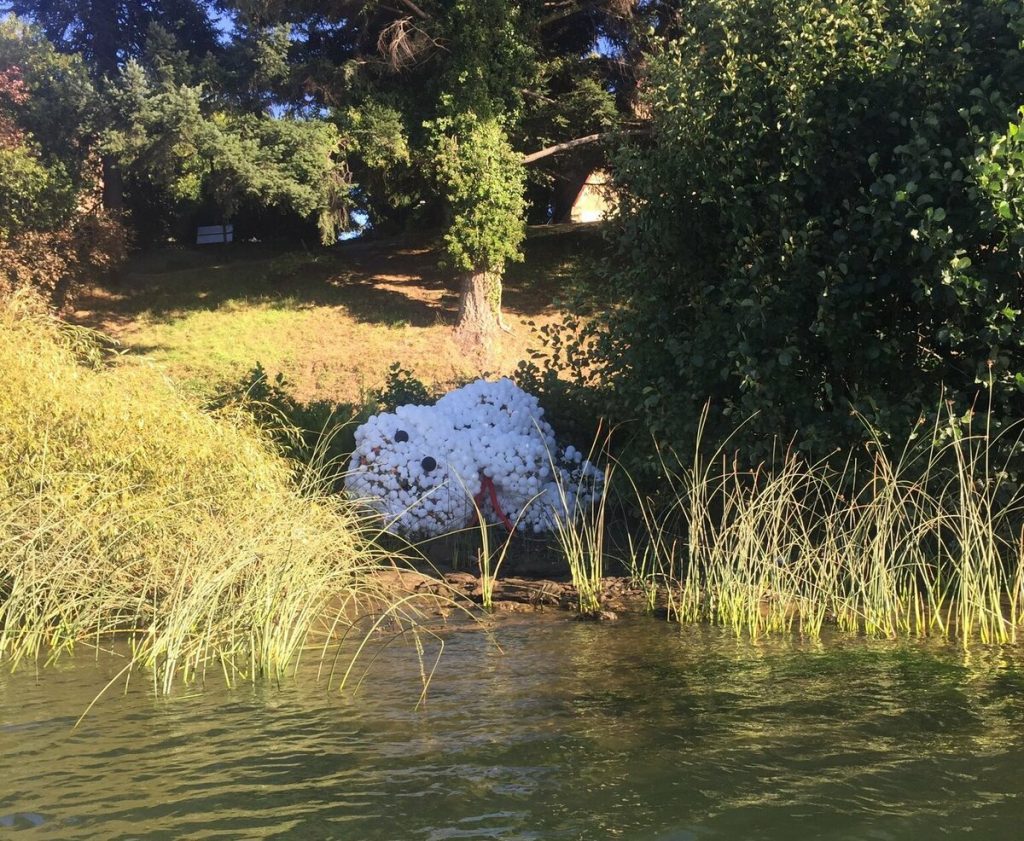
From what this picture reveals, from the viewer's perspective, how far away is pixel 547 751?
187 inches

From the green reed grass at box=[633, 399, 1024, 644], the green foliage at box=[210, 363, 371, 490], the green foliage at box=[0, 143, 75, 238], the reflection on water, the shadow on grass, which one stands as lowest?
the reflection on water

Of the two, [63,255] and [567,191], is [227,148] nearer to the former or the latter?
[63,255]

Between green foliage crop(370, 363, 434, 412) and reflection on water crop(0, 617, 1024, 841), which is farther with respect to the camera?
green foliage crop(370, 363, 434, 412)

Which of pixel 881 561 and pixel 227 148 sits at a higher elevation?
pixel 227 148

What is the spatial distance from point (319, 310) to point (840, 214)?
18.2 meters

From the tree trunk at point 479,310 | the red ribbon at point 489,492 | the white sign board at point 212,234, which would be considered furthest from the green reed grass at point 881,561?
the white sign board at point 212,234

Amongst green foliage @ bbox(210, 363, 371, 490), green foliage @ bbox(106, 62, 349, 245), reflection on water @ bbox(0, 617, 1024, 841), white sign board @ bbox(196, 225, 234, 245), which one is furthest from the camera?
white sign board @ bbox(196, 225, 234, 245)

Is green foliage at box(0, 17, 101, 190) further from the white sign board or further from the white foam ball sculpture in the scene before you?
the white foam ball sculpture

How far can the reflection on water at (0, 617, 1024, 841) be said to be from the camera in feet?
13.0

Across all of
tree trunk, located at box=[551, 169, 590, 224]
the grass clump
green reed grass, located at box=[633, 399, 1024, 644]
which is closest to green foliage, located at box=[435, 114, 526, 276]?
tree trunk, located at box=[551, 169, 590, 224]

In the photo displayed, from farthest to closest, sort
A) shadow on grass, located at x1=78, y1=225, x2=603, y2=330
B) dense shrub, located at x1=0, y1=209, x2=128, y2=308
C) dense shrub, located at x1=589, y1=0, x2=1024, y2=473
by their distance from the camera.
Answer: shadow on grass, located at x1=78, y1=225, x2=603, y2=330 → dense shrub, located at x1=0, y1=209, x2=128, y2=308 → dense shrub, located at x1=589, y1=0, x2=1024, y2=473

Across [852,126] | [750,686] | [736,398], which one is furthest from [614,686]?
[852,126]

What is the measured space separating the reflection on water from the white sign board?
27948 millimetres

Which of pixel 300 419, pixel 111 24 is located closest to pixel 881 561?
pixel 300 419
